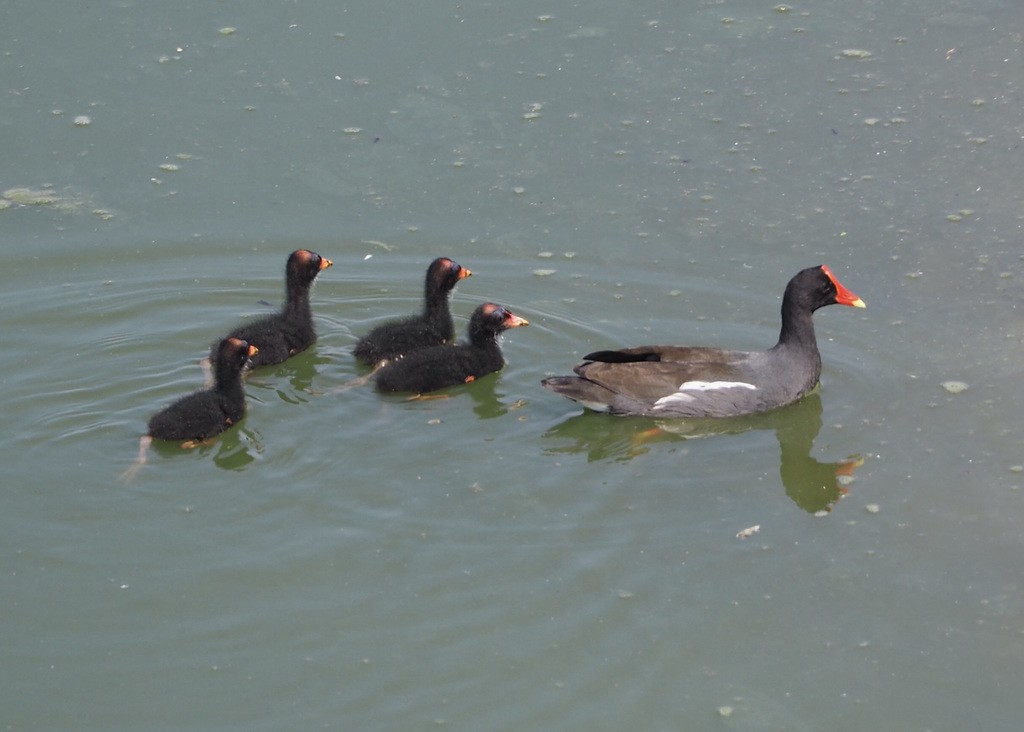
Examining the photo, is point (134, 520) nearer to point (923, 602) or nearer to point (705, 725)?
point (705, 725)

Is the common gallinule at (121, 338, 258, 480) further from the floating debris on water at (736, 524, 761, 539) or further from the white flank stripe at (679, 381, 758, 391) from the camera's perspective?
the floating debris on water at (736, 524, 761, 539)

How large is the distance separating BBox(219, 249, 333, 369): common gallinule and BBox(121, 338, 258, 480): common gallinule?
420mm

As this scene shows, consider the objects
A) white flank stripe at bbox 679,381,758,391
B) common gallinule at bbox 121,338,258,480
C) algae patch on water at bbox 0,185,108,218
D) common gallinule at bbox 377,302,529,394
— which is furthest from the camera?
algae patch on water at bbox 0,185,108,218

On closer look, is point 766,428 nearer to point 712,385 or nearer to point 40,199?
point 712,385

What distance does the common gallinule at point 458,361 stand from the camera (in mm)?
8305

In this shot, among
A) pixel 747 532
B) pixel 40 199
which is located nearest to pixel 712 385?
pixel 747 532

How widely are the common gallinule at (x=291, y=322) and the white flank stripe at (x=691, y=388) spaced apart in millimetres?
2267

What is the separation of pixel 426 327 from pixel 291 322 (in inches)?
32.9

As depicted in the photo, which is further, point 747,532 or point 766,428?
point 766,428

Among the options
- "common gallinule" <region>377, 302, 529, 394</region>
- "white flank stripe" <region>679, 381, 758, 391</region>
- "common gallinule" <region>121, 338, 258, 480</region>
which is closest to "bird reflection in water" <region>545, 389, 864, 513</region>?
"white flank stripe" <region>679, 381, 758, 391</region>

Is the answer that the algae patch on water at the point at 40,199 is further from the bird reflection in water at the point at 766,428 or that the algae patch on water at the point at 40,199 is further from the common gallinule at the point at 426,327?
the bird reflection in water at the point at 766,428

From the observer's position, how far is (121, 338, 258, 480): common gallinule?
7664 mm

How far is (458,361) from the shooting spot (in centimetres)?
852

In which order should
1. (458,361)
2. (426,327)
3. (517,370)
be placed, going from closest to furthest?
(458,361) < (517,370) < (426,327)
